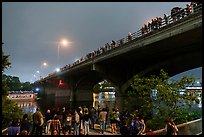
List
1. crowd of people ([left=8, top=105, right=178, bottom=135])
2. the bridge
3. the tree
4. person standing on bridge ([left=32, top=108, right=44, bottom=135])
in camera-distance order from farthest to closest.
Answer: the bridge → the tree → person standing on bridge ([left=32, top=108, right=44, bottom=135]) → crowd of people ([left=8, top=105, right=178, bottom=135])

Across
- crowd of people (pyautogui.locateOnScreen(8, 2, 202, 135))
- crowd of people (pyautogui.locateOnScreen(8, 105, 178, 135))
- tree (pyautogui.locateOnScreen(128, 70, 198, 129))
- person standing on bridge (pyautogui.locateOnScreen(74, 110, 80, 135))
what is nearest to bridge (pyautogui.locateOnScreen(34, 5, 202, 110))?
crowd of people (pyautogui.locateOnScreen(8, 2, 202, 135))

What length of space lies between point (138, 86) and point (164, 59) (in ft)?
49.0

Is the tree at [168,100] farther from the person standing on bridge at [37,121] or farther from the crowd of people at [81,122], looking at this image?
the person standing on bridge at [37,121]

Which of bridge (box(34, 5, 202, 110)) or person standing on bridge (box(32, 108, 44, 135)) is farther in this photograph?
bridge (box(34, 5, 202, 110))

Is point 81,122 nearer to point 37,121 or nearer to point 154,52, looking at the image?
point 37,121

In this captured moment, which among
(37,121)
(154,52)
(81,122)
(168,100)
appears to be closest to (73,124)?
(81,122)

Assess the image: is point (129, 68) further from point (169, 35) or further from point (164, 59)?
point (169, 35)

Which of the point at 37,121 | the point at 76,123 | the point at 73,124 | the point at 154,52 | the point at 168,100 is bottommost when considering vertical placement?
the point at 73,124

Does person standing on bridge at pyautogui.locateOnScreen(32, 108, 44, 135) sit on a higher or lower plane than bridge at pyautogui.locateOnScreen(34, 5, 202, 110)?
lower

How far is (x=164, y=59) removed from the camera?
3097 cm

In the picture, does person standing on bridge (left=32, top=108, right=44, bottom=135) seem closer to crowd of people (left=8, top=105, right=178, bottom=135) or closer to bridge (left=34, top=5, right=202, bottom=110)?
crowd of people (left=8, top=105, right=178, bottom=135)

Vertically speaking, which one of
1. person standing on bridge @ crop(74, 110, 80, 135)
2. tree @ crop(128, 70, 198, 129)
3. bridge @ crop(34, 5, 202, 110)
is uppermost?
bridge @ crop(34, 5, 202, 110)

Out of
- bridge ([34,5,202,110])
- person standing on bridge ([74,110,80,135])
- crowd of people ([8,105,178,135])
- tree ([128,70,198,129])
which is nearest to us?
crowd of people ([8,105,178,135])

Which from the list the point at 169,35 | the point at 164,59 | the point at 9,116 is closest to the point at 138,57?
the point at 164,59
